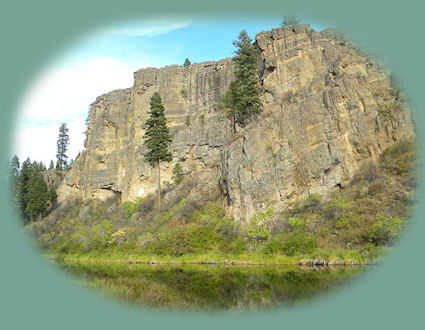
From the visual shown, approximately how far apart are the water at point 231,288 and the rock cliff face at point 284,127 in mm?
10300

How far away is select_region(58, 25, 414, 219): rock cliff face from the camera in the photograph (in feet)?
95.3

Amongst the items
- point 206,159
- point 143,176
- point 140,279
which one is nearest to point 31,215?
point 143,176

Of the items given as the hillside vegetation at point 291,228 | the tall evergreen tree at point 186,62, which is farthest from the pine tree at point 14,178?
the tall evergreen tree at point 186,62

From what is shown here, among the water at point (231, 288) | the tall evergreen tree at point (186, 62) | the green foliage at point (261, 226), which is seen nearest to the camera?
the water at point (231, 288)

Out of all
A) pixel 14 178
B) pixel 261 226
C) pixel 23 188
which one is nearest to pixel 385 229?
pixel 261 226

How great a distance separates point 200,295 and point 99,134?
5354cm

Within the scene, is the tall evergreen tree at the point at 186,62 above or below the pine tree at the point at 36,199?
above

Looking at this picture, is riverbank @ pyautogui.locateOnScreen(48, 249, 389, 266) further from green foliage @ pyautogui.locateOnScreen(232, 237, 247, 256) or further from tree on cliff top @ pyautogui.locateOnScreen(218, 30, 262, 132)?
tree on cliff top @ pyautogui.locateOnScreen(218, 30, 262, 132)

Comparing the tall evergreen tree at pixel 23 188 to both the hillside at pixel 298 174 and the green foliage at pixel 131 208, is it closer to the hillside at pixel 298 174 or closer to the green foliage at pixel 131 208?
the hillside at pixel 298 174

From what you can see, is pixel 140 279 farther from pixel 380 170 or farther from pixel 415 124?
pixel 415 124

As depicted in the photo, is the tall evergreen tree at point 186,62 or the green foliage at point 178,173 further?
the tall evergreen tree at point 186,62

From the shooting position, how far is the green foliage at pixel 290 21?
40.7 meters

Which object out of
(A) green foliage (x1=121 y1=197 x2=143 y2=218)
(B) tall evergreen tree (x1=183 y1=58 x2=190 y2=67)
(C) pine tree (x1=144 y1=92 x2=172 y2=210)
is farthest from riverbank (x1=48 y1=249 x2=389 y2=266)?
(B) tall evergreen tree (x1=183 y1=58 x2=190 y2=67)

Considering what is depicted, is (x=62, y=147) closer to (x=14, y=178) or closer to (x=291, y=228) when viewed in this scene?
(x=14, y=178)
